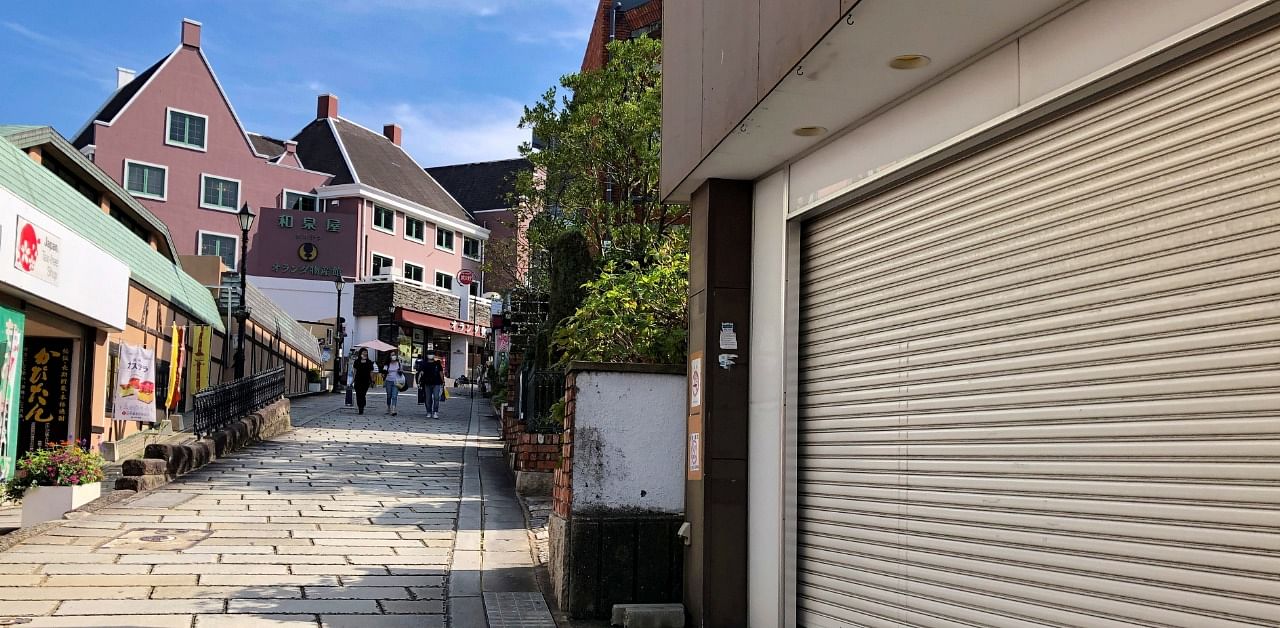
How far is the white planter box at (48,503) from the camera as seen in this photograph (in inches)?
485

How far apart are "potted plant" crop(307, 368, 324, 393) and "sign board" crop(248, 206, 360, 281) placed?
31.9 feet

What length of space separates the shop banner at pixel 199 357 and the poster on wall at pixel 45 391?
7.47m

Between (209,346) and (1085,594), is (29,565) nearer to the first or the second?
(1085,594)

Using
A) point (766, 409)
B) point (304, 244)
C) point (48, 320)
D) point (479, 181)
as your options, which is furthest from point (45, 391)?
point (479, 181)

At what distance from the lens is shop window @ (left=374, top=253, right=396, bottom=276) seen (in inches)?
2299

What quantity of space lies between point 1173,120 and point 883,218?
7.43ft

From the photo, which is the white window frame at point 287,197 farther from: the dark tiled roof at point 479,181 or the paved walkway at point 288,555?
the paved walkway at point 288,555

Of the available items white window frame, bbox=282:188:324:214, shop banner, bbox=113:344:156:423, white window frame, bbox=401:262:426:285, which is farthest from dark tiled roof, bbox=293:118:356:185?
shop banner, bbox=113:344:156:423

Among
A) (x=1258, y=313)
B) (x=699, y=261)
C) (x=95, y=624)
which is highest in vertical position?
(x=699, y=261)

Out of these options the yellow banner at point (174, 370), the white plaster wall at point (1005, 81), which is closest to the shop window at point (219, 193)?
the yellow banner at point (174, 370)

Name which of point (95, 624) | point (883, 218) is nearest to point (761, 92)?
point (883, 218)

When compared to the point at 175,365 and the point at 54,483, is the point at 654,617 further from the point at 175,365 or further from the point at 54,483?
the point at 175,365

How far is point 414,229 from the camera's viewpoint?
204ft

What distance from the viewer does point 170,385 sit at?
73.4 feet
